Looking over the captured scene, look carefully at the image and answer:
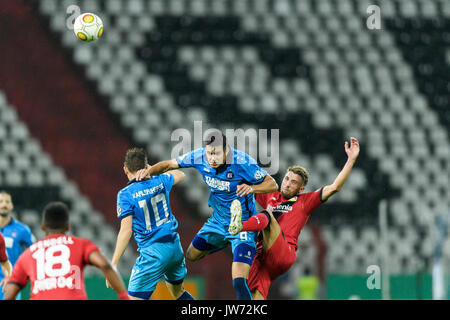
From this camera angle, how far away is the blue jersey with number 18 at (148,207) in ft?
26.2

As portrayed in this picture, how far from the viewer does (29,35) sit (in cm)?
1720

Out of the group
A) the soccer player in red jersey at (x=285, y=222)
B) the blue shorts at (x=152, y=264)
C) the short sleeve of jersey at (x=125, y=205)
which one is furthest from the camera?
the blue shorts at (x=152, y=264)

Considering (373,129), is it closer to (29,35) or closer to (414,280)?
(414,280)

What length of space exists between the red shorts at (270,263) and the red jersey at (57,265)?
2598 millimetres

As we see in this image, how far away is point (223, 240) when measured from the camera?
8.22 m

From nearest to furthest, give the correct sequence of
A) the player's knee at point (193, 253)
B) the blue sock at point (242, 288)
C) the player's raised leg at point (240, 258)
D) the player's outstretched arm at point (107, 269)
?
the player's outstretched arm at point (107, 269) → the player's raised leg at point (240, 258) → the blue sock at point (242, 288) → the player's knee at point (193, 253)

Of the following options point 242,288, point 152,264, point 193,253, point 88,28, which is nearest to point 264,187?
point 242,288

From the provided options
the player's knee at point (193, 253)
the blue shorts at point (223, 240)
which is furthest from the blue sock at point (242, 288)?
the player's knee at point (193, 253)

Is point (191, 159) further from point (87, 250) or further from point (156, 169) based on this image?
point (87, 250)

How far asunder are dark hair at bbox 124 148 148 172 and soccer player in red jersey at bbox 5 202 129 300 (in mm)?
2184

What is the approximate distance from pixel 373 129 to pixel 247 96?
9.25ft

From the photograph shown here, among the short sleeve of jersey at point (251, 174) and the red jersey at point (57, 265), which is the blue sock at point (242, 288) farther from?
the red jersey at point (57, 265)

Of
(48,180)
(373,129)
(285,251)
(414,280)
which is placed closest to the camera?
(285,251)
